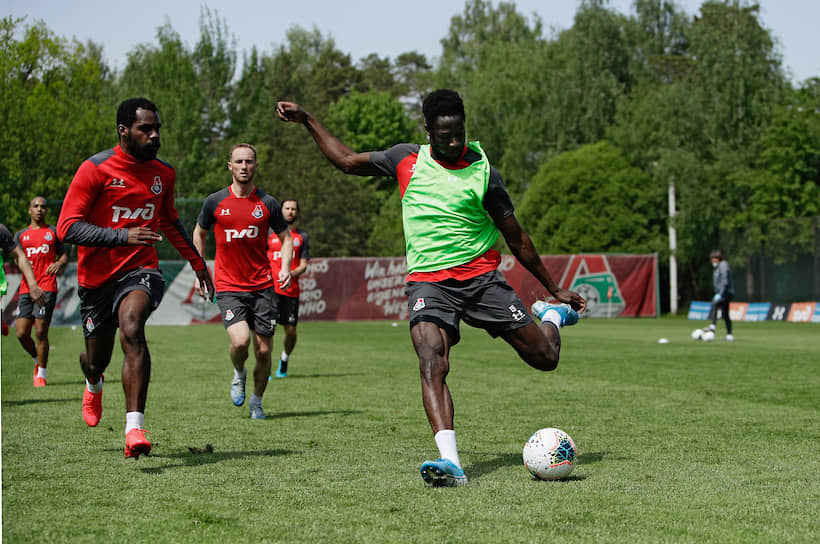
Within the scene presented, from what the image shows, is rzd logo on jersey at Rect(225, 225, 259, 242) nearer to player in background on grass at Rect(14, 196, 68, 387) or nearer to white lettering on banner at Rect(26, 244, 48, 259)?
player in background on grass at Rect(14, 196, 68, 387)

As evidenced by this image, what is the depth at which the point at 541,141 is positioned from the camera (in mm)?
54344

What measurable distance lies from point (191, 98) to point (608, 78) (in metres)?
23.0

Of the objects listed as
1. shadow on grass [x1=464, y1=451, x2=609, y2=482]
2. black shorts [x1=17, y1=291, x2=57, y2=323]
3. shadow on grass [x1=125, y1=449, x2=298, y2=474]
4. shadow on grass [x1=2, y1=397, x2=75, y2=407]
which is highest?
black shorts [x1=17, y1=291, x2=57, y2=323]

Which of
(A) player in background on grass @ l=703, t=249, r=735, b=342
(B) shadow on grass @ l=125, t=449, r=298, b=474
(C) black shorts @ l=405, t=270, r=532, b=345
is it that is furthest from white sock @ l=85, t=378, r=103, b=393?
(A) player in background on grass @ l=703, t=249, r=735, b=342

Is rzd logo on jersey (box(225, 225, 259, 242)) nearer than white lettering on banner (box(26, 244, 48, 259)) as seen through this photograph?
Yes

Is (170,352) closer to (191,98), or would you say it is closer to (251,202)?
(251,202)

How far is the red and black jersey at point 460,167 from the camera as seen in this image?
19.8 feet

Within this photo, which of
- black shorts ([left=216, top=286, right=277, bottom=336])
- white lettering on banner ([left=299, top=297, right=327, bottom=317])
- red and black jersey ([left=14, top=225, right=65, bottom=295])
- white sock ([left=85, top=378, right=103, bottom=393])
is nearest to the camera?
white sock ([left=85, top=378, right=103, bottom=393])

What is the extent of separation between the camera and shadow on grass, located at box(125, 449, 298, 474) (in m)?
6.41

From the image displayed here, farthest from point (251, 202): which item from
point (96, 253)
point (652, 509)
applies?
point (652, 509)

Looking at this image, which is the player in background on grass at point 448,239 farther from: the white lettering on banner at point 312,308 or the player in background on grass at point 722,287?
the white lettering on banner at point 312,308

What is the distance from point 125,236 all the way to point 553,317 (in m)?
2.95

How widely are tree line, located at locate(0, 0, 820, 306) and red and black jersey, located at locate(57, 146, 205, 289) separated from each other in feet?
90.9

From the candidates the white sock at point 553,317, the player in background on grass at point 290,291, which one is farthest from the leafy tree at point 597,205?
the white sock at point 553,317
